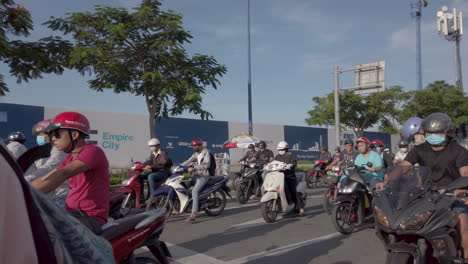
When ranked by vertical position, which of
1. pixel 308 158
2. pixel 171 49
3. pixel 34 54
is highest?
pixel 171 49

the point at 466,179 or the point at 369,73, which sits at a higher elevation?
the point at 369,73

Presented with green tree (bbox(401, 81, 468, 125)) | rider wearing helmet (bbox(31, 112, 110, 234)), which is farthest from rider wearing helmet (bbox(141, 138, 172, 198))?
green tree (bbox(401, 81, 468, 125))

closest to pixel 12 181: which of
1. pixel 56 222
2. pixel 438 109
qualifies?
pixel 56 222

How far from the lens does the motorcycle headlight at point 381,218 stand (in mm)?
3395

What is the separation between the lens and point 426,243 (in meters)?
3.26

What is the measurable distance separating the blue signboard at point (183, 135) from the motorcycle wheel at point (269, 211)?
1427cm

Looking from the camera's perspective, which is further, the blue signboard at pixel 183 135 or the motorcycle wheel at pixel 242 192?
the blue signboard at pixel 183 135

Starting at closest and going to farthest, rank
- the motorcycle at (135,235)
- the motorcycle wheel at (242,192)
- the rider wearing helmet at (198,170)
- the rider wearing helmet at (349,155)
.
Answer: the motorcycle at (135,235) < the rider wearing helmet at (198,170) < the rider wearing helmet at (349,155) < the motorcycle wheel at (242,192)

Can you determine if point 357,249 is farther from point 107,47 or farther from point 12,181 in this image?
point 107,47

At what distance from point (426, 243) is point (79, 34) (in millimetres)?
9849

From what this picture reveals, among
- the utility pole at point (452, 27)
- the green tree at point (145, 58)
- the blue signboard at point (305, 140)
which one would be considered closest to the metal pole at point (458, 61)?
the utility pole at point (452, 27)

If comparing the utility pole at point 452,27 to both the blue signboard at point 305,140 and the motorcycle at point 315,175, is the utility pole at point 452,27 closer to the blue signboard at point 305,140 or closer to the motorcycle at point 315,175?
the blue signboard at point 305,140

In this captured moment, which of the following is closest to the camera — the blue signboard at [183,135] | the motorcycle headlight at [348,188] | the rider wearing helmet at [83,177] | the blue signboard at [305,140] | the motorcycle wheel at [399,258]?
the rider wearing helmet at [83,177]

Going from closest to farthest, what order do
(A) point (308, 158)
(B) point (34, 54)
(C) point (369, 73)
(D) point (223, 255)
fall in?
(D) point (223, 255)
(B) point (34, 54)
(C) point (369, 73)
(A) point (308, 158)
